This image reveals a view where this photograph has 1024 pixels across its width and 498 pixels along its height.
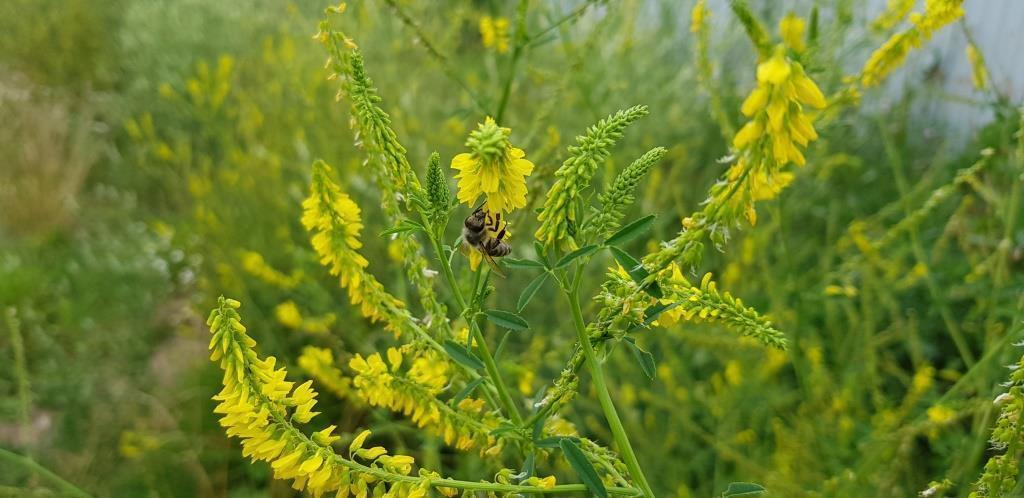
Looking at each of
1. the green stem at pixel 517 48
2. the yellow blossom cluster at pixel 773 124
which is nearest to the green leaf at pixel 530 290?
the yellow blossom cluster at pixel 773 124

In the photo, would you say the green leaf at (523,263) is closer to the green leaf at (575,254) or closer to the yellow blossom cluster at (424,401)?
the green leaf at (575,254)

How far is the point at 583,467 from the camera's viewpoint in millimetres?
808

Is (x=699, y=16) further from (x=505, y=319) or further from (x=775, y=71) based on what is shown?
(x=775, y=71)

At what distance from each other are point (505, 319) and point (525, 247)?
131cm

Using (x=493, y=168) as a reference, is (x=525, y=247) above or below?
above

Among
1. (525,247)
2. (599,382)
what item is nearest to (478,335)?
(599,382)

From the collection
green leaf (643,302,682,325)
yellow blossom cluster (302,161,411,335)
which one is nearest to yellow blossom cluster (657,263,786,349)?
green leaf (643,302,682,325)

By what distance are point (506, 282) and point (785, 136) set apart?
235 cm

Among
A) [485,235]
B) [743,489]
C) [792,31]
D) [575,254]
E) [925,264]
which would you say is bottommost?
[743,489]

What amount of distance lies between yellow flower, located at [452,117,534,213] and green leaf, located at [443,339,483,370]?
0.68ft

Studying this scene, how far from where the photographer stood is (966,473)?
5.03 feet

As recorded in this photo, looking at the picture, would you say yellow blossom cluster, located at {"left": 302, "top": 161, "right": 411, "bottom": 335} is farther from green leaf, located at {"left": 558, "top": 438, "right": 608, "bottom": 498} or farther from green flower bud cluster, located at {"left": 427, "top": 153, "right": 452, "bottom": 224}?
green leaf, located at {"left": 558, "top": 438, "right": 608, "bottom": 498}

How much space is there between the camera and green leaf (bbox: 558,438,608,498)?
0.80 metres

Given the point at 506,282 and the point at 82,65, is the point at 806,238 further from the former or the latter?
the point at 82,65
